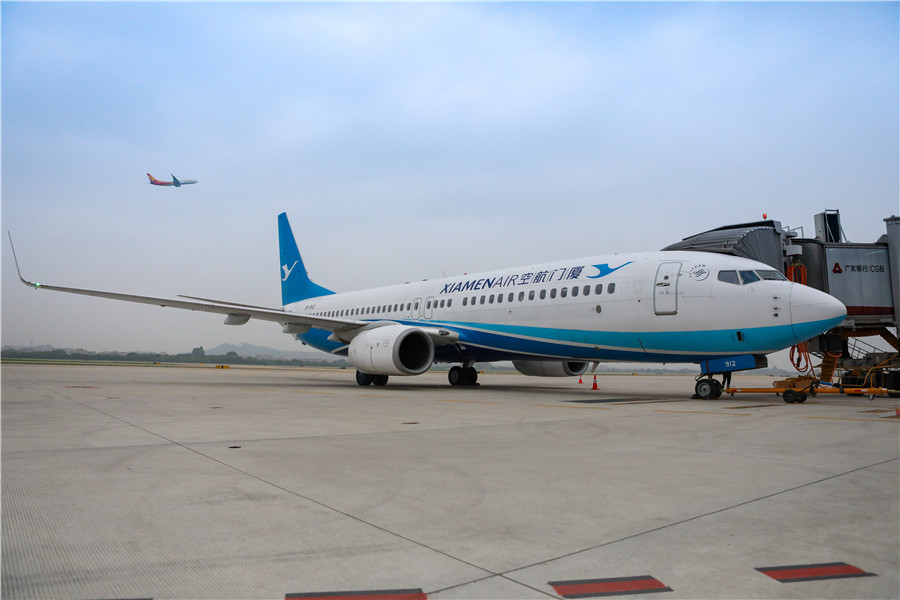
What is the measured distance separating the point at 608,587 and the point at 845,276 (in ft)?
57.3

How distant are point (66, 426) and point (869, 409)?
13.3 metres

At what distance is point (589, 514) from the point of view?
3.71 meters

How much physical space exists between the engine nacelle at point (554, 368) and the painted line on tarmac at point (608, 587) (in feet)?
51.9

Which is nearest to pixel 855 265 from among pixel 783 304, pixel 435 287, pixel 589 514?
pixel 783 304

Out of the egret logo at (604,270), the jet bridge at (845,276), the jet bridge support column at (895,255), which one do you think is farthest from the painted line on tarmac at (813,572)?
the jet bridge support column at (895,255)

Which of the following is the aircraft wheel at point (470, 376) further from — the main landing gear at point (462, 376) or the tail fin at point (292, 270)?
the tail fin at point (292, 270)

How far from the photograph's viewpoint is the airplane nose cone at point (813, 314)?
38.0ft

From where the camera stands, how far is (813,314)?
457 inches

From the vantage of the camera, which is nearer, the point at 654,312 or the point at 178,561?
the point at 178,561

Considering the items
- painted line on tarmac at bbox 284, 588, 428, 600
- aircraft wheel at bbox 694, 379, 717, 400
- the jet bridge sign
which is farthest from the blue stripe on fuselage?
painted line on tarmac at bbox 284, 588, 428, 600

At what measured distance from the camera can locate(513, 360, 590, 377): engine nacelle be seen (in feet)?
62.1

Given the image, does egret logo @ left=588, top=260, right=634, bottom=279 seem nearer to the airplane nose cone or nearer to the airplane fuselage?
Result: the airplane fuselage

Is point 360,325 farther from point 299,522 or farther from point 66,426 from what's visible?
point 299,522

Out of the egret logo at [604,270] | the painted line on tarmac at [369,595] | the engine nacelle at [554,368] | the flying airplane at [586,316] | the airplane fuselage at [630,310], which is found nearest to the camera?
the painted line on tarmac at [369,595]
